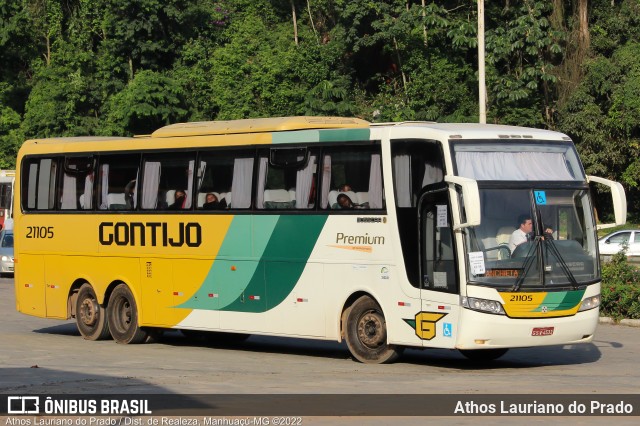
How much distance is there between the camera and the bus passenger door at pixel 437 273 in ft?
54.7

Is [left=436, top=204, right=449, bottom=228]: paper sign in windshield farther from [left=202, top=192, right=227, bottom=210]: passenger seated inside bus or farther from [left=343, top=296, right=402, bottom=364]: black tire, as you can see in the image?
[left=202, top=192, right=227, bottom=210]: passenger seated inside bus

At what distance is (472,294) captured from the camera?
16.4 m

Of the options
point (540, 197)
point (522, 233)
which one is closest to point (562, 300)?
point (522, 233)

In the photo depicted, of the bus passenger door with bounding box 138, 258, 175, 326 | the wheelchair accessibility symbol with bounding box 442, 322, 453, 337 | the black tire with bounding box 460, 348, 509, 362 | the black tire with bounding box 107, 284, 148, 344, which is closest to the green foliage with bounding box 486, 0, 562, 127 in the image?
the black tire with bounding box 107, 284, 148, 344

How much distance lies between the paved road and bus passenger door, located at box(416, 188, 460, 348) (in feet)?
1.92

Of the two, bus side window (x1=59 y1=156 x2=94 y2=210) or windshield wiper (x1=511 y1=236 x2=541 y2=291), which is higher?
bus side window (x1=59 y1=156 x2=94 y2=210)

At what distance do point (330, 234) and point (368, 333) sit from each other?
161 centimetres

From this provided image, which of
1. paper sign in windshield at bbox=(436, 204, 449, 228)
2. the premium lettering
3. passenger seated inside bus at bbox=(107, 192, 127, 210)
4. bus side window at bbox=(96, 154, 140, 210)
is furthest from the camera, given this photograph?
passenger seated inside bus at bbox=(107, 192, 127, 210)

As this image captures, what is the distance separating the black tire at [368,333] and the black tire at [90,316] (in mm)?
5868

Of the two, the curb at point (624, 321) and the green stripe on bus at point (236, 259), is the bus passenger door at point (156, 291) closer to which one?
the green stripe on bus at point (236, 259)

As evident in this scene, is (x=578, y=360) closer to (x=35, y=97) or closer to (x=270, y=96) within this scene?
(x=270, y=96)

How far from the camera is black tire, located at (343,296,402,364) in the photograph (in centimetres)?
1772

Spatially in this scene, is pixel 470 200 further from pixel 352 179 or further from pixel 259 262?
pixel 259 262

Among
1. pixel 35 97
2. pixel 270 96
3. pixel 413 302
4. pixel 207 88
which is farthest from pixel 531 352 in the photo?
pixel 35 97
